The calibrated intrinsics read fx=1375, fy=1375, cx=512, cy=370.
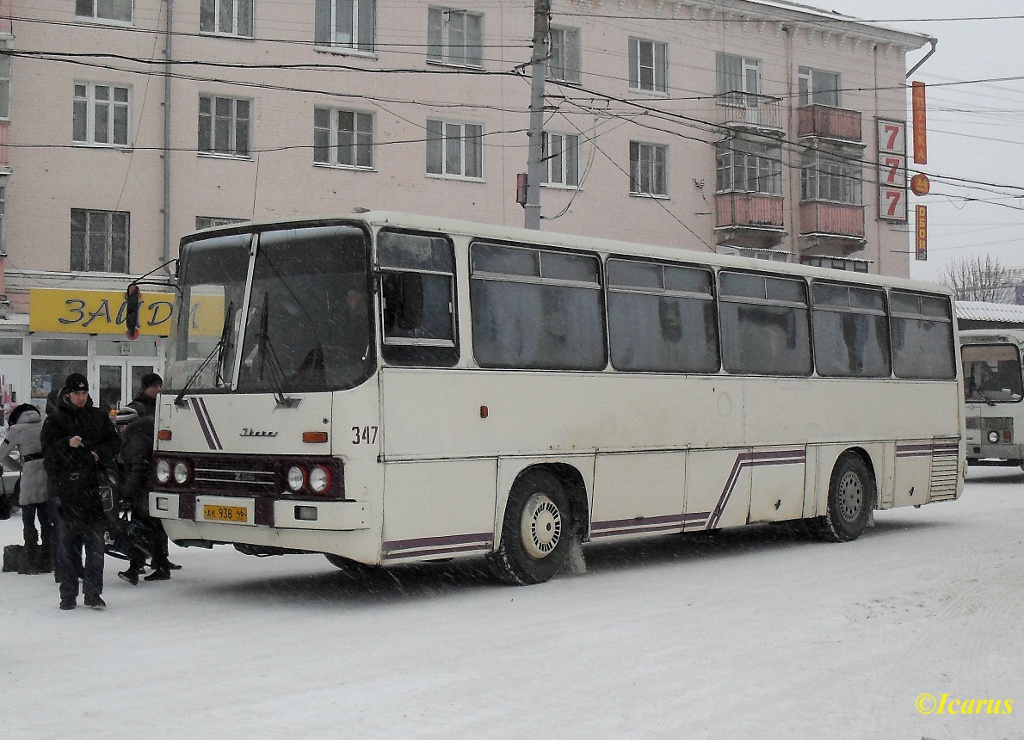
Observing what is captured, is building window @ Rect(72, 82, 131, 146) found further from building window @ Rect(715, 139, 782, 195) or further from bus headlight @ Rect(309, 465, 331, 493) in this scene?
bus headlight @ Rect(309, 465, 331, 493)

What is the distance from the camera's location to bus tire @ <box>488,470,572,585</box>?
38.8 feet

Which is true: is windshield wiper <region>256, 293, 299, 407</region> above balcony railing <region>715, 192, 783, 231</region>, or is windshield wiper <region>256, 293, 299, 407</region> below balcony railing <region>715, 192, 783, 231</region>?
below

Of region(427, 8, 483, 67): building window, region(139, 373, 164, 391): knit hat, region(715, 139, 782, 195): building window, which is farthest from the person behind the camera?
region(715, 139, 782, 195): building window

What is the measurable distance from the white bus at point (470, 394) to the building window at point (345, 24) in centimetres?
1998

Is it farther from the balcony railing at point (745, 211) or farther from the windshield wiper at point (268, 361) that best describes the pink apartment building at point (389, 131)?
the windshield wiper at point (268, 361)

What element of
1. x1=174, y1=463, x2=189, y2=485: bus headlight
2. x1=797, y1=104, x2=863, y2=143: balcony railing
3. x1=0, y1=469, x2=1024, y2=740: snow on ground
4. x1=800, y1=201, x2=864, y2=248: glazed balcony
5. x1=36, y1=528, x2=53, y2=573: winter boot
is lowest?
x1=0, y1=469, x2=1024, y2=740: snow on ground

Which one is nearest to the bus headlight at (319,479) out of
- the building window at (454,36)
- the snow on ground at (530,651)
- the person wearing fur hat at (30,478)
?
the snow on ground at (530,651)

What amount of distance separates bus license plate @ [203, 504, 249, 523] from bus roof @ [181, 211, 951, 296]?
2.30 meters

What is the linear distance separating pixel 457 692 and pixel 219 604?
413 centimetres

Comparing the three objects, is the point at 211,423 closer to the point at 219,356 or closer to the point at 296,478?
the point at 219,356

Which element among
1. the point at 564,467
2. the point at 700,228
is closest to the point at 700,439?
the point at 564,467

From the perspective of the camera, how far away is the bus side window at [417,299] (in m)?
10.8

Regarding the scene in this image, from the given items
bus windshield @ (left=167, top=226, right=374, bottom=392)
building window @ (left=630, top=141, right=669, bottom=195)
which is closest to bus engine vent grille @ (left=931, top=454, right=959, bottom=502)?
bus windshield @ (left=167, top=226, right=374, bottom=392)

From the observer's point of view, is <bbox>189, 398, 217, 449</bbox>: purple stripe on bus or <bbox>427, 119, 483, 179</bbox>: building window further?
<bbox>427, 119, 483, 179</bbox>: building window
